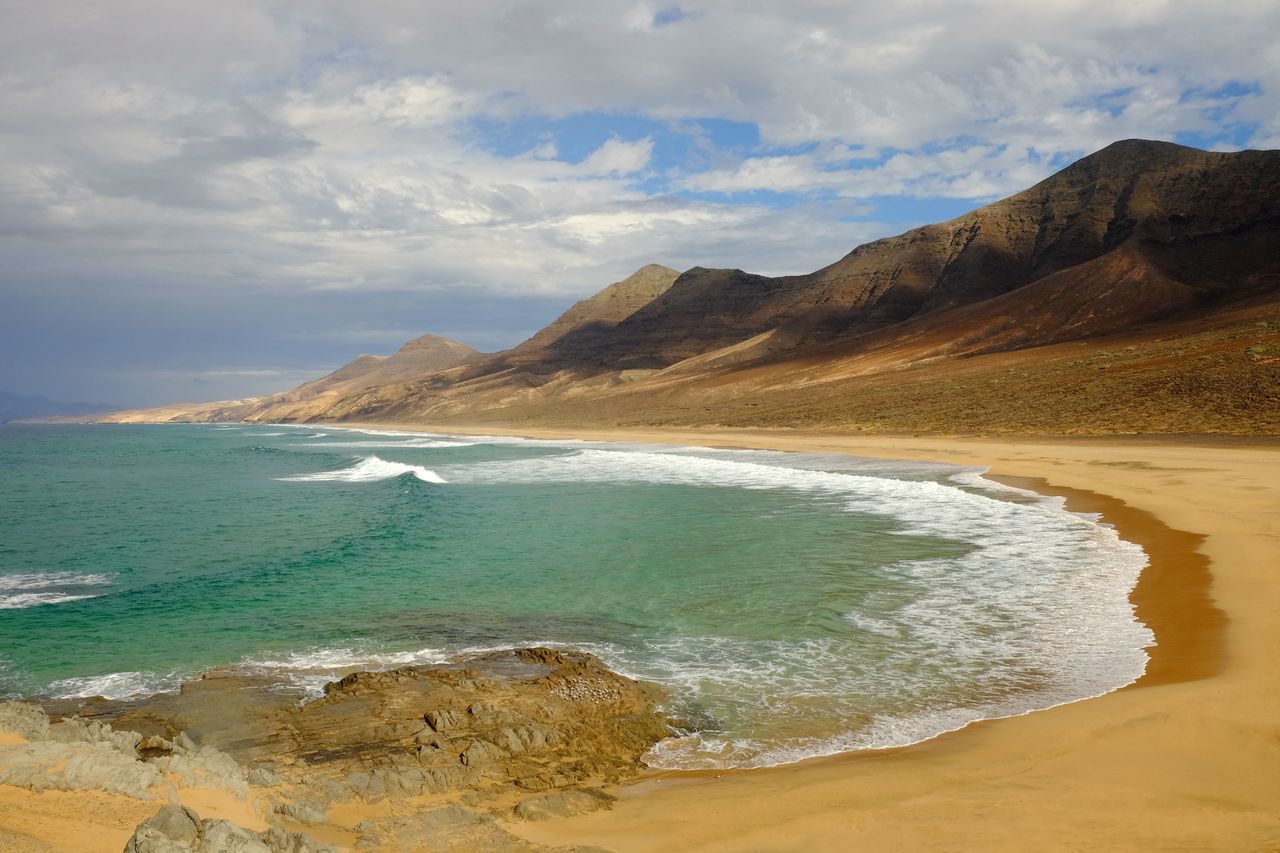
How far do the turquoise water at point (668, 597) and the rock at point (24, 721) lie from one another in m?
3.05

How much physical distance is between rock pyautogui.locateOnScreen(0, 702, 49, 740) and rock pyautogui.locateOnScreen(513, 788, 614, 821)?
3633 millimetres

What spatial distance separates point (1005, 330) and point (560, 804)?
78266 millimetres

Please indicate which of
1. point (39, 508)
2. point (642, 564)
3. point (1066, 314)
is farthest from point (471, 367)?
point (642, 564)

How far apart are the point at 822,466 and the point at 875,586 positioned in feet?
70.8

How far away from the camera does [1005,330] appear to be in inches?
2950

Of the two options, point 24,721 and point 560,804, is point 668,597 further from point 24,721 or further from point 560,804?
point 24,721

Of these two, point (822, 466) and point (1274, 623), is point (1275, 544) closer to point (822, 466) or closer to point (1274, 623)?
point (1274, 623)

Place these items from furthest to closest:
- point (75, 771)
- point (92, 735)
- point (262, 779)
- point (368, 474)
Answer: point (368, 474)
point (92, 735)
point (262, 779)
point (75, 771)

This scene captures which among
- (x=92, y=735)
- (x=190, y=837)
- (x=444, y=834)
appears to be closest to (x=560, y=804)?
(x=444, y=834)

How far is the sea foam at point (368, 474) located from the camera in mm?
37969

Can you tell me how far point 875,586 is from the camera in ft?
44.5

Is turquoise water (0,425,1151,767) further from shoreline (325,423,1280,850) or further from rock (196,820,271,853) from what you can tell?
rock (196,820,271,853)

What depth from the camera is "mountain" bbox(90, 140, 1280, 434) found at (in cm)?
4178

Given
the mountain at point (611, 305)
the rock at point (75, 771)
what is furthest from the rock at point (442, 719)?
the mountain at point (611, 305)
